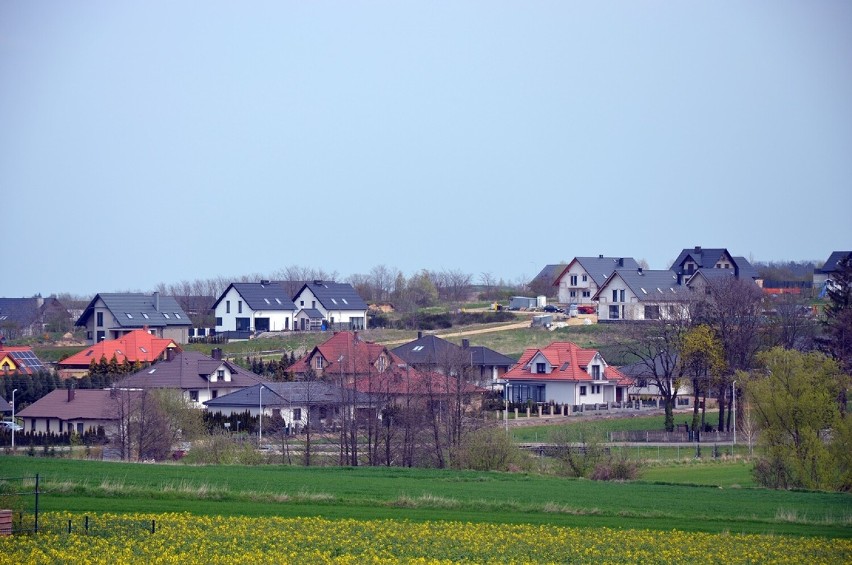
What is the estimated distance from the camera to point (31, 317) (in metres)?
104

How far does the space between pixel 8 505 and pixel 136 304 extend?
2645 inches

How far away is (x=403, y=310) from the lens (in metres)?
112

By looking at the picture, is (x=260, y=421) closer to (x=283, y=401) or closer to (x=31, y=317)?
(x=283, y=401)

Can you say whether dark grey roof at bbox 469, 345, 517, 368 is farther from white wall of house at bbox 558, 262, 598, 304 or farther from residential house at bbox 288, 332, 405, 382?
white wall of house at bbox 558, 262, 598, 304

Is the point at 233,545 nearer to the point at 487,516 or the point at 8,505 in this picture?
the point at 8,505

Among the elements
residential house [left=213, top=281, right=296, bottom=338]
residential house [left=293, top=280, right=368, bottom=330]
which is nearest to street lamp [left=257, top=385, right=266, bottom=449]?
residential house [left=213, top=281, right=296, bottom=338]

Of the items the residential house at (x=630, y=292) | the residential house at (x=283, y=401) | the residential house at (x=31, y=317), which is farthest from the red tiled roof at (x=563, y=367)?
the residential house at (x=31, y=317)

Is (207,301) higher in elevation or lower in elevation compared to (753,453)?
higher

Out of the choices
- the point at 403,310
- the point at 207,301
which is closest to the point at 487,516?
the point at 403,310

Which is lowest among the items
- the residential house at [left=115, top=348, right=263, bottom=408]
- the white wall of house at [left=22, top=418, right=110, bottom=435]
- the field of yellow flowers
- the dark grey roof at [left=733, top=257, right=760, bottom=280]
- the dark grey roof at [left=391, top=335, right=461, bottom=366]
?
the white wall of house at [left=22, top=418, right=110, bottom=435]

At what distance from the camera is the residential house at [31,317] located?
95.6 m

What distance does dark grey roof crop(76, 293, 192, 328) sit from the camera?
3312 inches

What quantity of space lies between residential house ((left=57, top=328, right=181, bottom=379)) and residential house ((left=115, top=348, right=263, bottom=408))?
5829 millimetres

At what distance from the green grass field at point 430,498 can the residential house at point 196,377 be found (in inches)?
964
